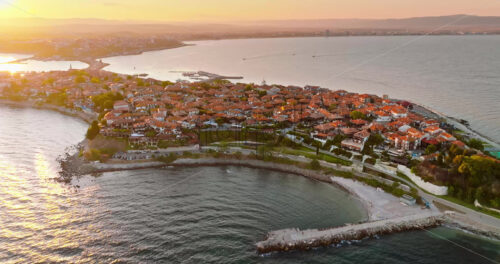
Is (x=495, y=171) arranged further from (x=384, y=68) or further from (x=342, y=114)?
(x=384, y=68)

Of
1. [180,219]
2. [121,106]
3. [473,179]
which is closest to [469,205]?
[473,179]

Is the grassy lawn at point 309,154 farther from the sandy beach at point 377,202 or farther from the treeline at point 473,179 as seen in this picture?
the treeline at point 473,179

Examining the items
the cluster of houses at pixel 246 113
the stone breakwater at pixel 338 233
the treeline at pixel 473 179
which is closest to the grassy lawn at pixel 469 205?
the treeline at pixel 473 179

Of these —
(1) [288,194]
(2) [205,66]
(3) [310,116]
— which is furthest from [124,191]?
(2) [205,66]

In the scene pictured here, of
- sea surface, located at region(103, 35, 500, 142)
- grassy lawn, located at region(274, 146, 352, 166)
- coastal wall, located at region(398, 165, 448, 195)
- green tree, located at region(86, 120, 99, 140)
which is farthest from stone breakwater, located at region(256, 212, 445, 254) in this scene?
green tree, located at region(86, 120, 99, 140)

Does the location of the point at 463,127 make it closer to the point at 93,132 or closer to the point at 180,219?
the point at 180,219

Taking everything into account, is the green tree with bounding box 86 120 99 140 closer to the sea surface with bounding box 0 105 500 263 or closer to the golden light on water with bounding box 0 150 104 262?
the sea surface with bounding box 0 105 500 263
